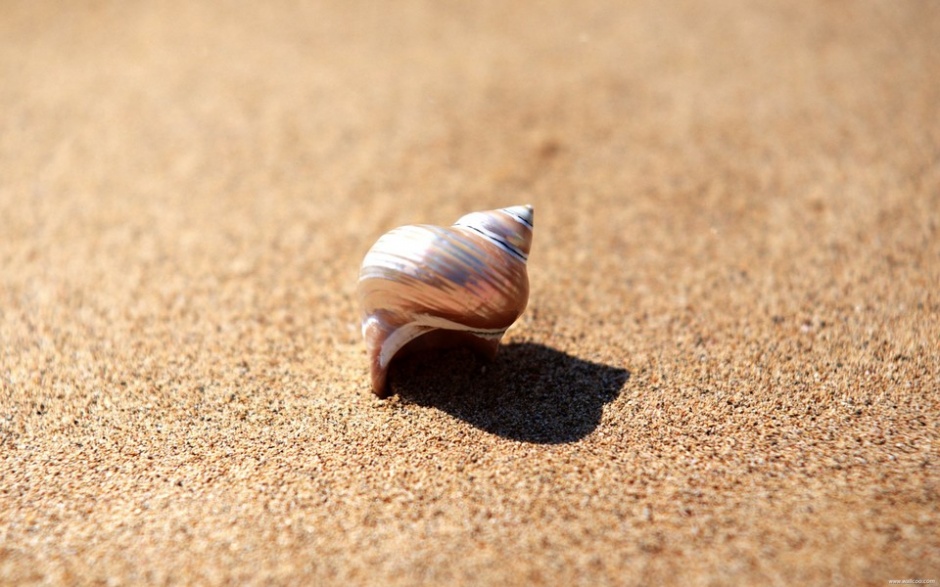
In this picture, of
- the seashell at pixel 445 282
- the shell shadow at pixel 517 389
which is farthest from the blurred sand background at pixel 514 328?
the seashell at pixel 445 282

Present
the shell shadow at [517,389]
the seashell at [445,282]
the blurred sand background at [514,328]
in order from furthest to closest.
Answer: the shell shadow at [517,389] < the seashell at [445,282] < the blurred sand background at [514,328]

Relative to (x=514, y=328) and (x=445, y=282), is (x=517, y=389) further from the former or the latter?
(x=445, y=282)

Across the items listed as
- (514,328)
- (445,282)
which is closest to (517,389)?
(514,328)

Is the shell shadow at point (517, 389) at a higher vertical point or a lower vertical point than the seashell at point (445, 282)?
lower

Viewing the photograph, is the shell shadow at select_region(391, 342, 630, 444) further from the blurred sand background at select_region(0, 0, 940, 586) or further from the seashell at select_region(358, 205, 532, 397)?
the seashell at select_region(358, 205, 532, 397)

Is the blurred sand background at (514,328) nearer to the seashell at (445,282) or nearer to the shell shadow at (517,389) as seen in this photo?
the shell shadow at (517,389)

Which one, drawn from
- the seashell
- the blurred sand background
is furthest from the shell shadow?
the seashell
